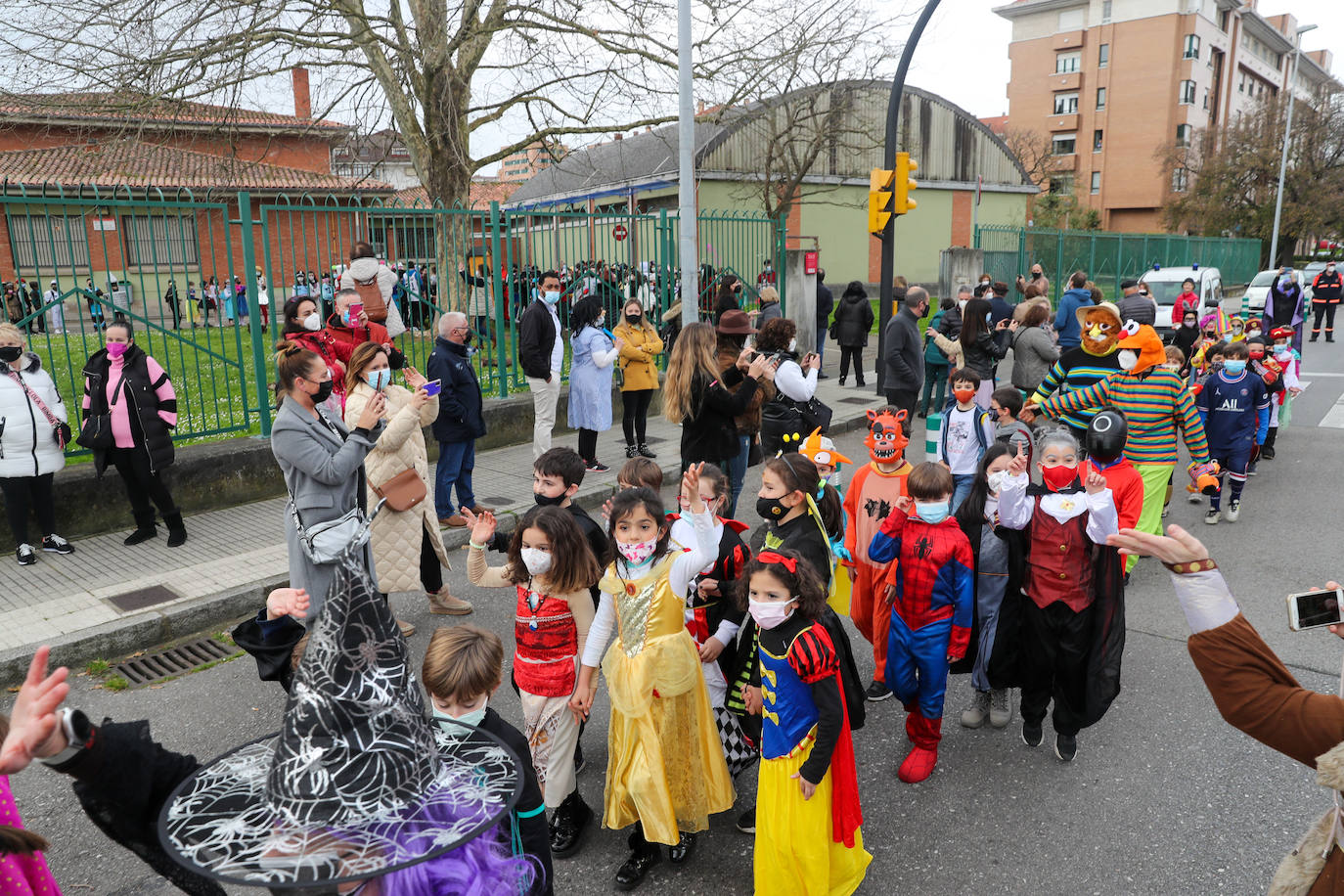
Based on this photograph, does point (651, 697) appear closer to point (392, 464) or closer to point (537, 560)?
point (537, 560)

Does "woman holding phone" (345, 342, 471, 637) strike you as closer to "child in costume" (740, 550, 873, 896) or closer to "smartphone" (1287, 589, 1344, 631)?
"child in costume" (740, 550, 873, 896)

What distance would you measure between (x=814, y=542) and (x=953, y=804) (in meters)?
1.22

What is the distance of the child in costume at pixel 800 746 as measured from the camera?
289 cm

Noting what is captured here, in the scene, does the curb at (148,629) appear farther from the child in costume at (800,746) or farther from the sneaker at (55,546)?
the child in costume at (800,746)

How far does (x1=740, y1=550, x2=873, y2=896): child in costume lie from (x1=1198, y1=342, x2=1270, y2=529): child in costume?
6307mm

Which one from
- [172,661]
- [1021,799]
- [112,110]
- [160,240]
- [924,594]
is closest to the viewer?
[1021,799]

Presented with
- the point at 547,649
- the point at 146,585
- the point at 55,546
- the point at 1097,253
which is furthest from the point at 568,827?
the point at 1097,253

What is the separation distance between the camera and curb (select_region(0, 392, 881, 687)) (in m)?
4.99

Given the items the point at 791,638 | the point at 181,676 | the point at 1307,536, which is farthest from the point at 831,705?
the point at 1307,536

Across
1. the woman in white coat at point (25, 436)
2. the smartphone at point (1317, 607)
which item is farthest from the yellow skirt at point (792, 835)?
the woman in white coat at point (25, 436)

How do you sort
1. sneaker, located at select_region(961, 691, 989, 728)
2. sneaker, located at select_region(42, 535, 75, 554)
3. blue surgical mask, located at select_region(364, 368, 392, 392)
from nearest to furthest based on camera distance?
sneaker, located at select_region(961, 691, 989, 728) < blue surgical mask, located at select_region(364, 368, 392, 392) < sneaker, located at select_region(42, 535, 75, 554)

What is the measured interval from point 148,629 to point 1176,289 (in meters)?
21.7

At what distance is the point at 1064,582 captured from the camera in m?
3.90

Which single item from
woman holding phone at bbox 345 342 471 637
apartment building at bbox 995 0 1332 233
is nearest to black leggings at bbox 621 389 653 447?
woman holding phone at bbox 345 342 471 637
